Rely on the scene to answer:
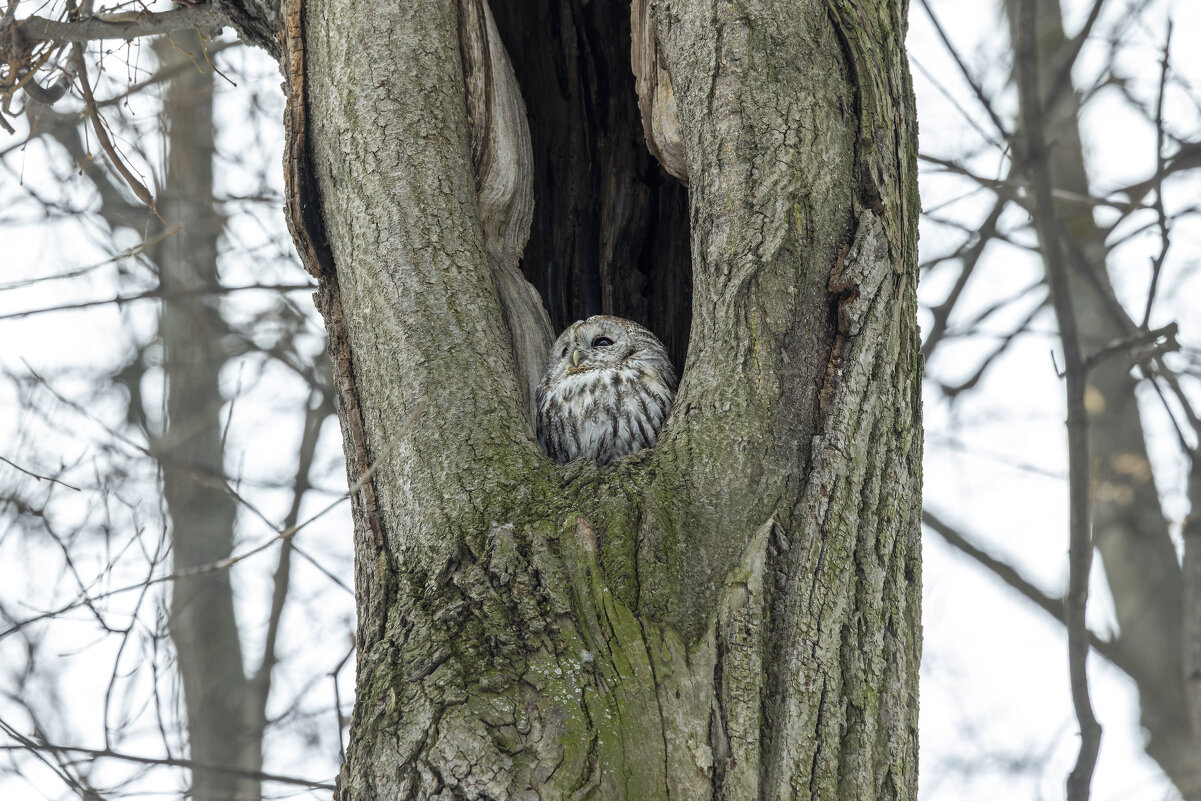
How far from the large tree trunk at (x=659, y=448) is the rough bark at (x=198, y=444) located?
9.79 feet

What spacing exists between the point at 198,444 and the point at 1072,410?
16.6 ft

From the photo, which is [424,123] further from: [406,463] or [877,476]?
[877,476]

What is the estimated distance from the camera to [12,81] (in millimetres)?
3584

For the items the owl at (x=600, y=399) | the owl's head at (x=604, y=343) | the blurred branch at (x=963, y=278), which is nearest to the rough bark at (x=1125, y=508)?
the blurred branch at (x=963, y=278)

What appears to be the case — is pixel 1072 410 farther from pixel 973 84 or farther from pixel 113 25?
pixel 113 25

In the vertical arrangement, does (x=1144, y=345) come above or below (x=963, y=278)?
below

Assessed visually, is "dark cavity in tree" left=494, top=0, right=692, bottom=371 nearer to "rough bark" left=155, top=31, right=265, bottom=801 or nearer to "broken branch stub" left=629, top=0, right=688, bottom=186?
"broken branch stub" left=629, top=0, right=688, bottom=186

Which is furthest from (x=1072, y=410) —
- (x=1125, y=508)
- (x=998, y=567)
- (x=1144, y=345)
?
(x=1125, y=508)

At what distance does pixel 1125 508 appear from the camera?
621cm

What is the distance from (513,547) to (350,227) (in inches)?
39.6

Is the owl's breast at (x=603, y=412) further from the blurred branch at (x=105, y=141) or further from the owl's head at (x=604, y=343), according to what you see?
the blurred branch at (x=105, y=141)

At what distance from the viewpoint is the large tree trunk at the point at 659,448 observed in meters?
1.74

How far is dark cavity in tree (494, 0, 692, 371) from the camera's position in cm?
374

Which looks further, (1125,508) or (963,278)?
(1125,508)
